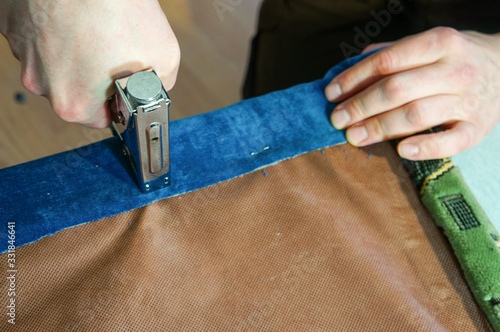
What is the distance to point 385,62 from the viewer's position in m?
0.65

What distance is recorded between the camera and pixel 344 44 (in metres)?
0.90

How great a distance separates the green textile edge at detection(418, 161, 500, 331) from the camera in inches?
20.9

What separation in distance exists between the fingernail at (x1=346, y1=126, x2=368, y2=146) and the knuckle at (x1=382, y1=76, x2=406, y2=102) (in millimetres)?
62

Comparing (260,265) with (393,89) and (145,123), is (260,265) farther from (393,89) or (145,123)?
(393,89)

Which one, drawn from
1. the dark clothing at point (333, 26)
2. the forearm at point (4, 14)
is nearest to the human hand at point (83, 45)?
the forearm at point (4, 14)

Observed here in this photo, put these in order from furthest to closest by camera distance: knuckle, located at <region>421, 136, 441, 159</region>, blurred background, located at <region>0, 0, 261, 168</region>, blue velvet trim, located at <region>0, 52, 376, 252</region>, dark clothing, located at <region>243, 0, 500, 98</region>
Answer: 1. blurred background, located at <region>0, 0, 261, 168</region>
2. dark clothing, located at <region>243, 0, 500, 98</region>
3. knuckle, located at <region>421, 136, 441, 159</region>
4. blue velvet trim, located at <region>0, 52, 376, 252</region>

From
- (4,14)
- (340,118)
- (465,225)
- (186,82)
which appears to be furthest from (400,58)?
(186,82)

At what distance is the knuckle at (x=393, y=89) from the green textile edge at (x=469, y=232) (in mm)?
128

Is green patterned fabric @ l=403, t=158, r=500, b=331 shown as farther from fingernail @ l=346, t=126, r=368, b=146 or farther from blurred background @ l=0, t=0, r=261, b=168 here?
blurred background @ l=0, t=0, r=261, b=168

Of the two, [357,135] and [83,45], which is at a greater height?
[83,45]

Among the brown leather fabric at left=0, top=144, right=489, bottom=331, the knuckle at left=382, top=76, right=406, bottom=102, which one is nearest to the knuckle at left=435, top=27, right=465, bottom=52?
the knuckle at left=382, top=76, right=406, bottom=102

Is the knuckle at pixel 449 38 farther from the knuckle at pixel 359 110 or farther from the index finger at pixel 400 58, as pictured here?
Result: the knuckle at pixel 359 110

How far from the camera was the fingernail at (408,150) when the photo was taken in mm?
627

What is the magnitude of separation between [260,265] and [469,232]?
11.6 inches
